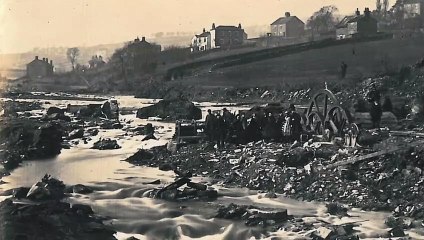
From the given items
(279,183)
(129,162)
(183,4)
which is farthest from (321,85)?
(129,162)

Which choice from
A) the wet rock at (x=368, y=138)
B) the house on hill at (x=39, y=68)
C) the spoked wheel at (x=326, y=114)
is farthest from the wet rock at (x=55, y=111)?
the wet rock at (x=368, y=138)

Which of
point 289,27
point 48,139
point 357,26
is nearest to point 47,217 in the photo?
point 48,139

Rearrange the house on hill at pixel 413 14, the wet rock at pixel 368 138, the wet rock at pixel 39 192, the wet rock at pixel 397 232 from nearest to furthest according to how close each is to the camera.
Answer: the wet rock at pixel 397 232 < the wet rock at pixel 368 138 < the house on hill at pixel 413 14 < the wet rock at pixel 39 192

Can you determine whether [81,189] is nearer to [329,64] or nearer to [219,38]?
[219,38]

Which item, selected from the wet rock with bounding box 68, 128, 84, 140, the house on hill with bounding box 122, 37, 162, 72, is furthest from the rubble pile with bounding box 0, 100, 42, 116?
the house on hill with bounding box 122, 37, 162, 72

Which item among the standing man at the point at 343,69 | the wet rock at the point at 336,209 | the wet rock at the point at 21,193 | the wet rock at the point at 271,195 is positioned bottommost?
the wet rock at the point at 336,209

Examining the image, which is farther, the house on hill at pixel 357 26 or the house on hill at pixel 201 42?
the house on hill at pixel 201 42

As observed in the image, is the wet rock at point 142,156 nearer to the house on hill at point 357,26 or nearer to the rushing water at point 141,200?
the rushing water at point 141,200
